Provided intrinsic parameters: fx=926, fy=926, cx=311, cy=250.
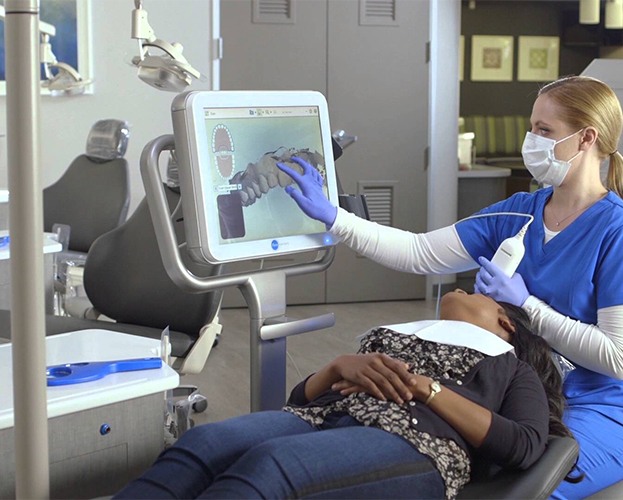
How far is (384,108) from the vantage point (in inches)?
219

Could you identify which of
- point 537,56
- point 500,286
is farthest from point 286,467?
point 537,56

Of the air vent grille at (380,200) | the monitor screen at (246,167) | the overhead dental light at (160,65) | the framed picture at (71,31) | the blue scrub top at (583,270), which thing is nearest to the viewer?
the monitor screen at (246,167)

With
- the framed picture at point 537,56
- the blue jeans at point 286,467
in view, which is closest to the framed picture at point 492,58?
Answer: the framed picture at point 537,56

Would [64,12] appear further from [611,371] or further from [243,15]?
[611,371]

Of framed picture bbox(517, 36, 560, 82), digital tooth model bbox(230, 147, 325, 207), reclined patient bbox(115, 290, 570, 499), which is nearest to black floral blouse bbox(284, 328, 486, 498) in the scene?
reclined patient bbox(115, 290, 570, 499)

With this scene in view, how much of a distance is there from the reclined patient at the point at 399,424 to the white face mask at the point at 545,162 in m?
0.36

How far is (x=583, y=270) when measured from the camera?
2014 mm

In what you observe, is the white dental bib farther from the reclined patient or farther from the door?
the door

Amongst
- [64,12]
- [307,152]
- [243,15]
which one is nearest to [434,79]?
[243,15]

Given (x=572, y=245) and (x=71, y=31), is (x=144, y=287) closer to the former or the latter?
(x=572, y=245)

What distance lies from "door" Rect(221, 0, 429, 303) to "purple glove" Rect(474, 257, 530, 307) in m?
3.52

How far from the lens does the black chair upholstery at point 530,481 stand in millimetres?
1563

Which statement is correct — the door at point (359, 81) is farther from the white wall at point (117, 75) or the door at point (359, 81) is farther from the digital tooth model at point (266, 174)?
the digital tooth model at point (266, 174)

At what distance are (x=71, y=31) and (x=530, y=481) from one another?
14.6 ft
